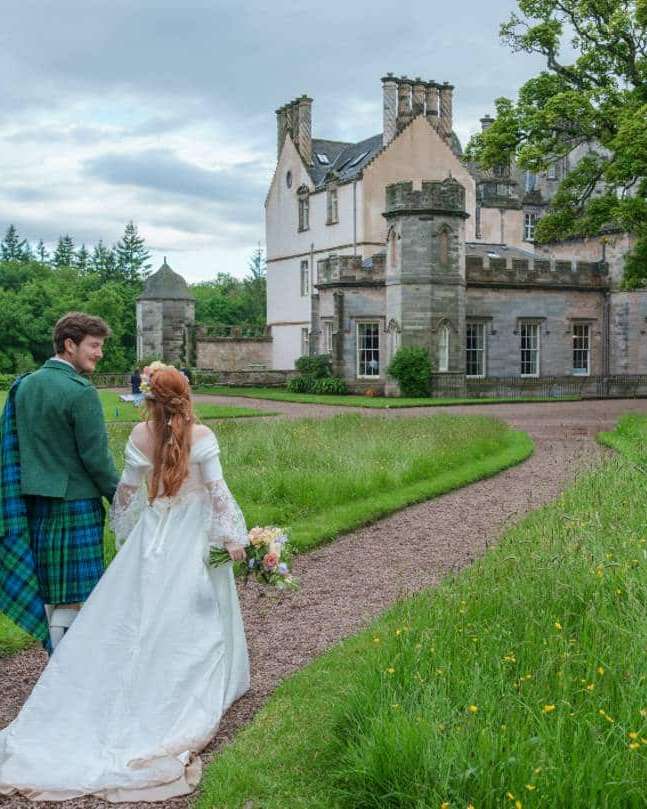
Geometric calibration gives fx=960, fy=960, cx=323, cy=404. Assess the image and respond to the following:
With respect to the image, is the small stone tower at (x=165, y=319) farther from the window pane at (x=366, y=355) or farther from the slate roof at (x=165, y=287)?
the window pane at (x=366, y=355)

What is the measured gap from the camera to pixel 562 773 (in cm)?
348

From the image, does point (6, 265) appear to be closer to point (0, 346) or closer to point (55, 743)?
point (0, 346)

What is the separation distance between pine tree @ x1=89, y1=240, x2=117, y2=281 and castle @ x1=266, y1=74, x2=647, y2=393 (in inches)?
1507

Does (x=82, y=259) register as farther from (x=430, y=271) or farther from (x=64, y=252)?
(x=430, y=271)

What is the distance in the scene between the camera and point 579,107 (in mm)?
22625

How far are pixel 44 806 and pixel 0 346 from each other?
53772mm

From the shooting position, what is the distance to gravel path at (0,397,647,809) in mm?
5656

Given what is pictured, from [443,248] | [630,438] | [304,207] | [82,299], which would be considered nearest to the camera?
[630,438]

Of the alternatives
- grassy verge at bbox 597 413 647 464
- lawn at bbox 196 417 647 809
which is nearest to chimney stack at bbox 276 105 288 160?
grassy verge at bbox 597 413 647 464

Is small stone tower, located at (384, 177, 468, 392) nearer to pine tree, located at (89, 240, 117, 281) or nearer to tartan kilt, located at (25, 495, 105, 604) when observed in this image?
tartan kilt, located at (25, 495, 105, 604)

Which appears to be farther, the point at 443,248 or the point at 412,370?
the point at 443,248

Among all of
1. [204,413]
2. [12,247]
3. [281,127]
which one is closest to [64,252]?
[12,247]

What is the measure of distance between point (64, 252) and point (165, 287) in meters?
58.3

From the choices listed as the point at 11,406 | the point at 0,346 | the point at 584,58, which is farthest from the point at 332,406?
the point at 0,346
